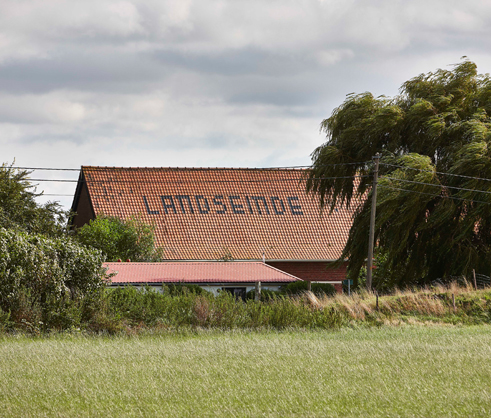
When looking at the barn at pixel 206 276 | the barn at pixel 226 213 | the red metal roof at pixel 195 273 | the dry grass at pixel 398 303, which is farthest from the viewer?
the barn at pixel 226 213

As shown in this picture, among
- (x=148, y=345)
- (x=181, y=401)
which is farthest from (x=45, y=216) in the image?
(x=181, y=401)

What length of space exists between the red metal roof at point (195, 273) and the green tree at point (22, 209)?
745cm

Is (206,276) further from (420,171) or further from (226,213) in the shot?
(226,213)

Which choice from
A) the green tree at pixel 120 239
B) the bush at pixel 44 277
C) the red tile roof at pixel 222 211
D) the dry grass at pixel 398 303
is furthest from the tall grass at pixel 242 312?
the red tile roof at pixel 222 211

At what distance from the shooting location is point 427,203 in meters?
28.8

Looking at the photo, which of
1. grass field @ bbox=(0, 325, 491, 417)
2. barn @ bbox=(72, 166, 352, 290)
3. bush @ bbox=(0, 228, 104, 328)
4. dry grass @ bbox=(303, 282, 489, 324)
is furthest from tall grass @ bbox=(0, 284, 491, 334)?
barn @ bbox=(72, 166, 352, 290)

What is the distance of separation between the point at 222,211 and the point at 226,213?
31 cm

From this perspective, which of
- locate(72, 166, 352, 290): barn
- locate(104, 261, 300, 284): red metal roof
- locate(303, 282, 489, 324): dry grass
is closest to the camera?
locate(303, 282, 489, 324): dry grass

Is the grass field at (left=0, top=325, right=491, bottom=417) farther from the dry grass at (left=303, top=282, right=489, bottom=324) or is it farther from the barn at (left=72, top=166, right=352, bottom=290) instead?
the barn at (left=72, top=166, right=352, bottom=290)

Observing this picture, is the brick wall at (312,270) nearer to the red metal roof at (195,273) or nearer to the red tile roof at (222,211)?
the red tile roof at (222,211)

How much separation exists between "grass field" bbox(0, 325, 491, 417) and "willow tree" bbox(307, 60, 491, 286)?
10.7 metres

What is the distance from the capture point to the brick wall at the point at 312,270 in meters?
40.2

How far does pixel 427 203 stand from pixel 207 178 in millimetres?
19877

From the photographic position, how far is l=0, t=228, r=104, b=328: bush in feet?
57.6
